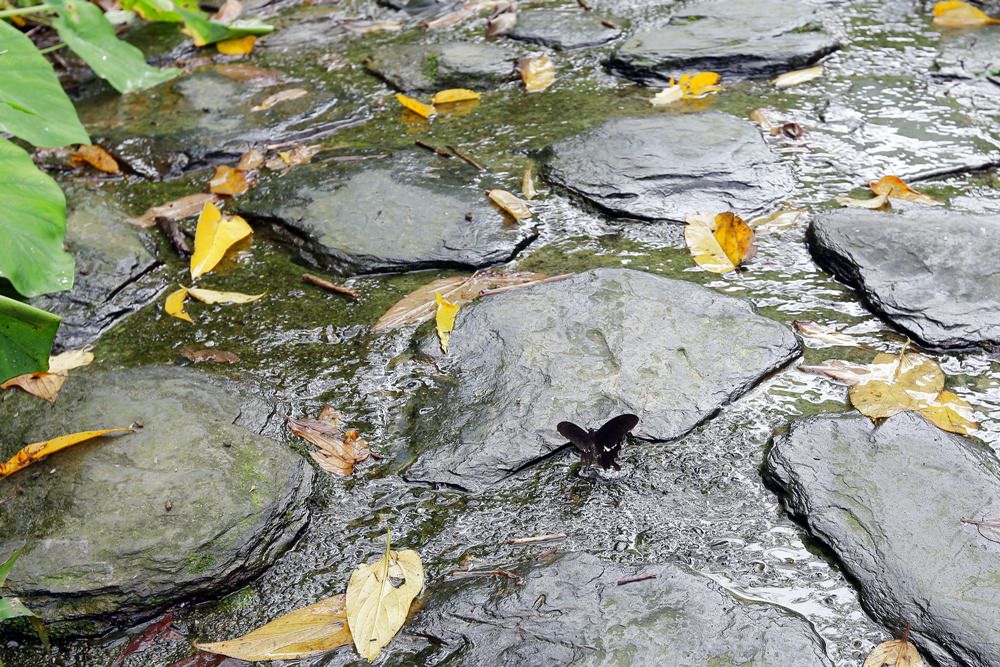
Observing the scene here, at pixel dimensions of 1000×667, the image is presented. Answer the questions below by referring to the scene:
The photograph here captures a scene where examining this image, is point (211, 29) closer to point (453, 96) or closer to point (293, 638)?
point (453, 96)

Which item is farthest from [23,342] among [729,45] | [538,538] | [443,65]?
[729,45]

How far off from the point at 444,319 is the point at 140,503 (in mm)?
737

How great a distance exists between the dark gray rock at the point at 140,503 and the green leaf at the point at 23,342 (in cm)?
18

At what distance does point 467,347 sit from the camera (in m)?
1.92

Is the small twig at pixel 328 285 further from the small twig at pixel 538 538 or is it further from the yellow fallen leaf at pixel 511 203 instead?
the small twig at pixel 538 538

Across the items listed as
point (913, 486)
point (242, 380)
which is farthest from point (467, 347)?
point (913, 486)

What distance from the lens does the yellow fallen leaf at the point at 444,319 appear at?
195 centimetres

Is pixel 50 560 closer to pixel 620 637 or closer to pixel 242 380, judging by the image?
pixel 242 380

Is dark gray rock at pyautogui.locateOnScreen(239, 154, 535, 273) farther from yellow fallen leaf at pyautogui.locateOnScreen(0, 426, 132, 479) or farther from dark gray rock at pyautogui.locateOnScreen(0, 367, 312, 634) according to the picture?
yellow fallen leaf at pyautogui.locateOnScreen(0, 426, 132, 479)

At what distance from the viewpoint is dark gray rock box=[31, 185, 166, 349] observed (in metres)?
2.12

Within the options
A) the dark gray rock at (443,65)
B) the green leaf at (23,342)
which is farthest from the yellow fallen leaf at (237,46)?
the green leaf at (23,342)

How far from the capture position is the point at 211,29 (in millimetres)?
3551

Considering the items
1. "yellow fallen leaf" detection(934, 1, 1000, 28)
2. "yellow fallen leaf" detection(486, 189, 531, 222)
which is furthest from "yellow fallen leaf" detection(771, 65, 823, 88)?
"yellow fallen leaf" detection(486, 189, 531, 222)

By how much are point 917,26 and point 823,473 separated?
7.92 feet
